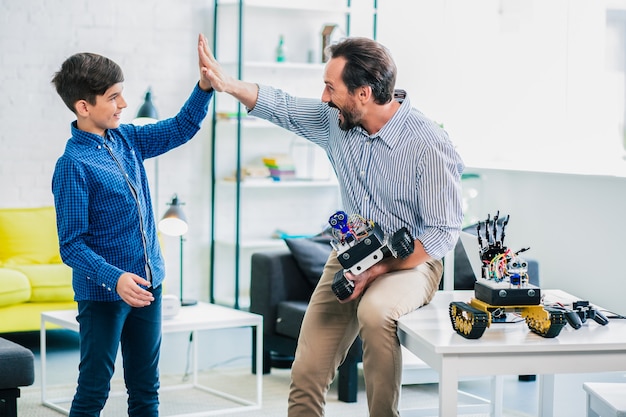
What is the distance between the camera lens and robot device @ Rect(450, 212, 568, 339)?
2.07m

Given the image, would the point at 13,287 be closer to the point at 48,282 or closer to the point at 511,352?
the point at 48,282

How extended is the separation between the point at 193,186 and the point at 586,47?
7.91 feet

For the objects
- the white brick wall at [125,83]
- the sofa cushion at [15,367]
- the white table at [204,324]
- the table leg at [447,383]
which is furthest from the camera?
the white brick wall at [125,83]

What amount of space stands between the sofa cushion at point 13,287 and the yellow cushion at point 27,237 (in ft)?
1.02

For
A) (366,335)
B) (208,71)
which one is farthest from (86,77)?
(366,335)

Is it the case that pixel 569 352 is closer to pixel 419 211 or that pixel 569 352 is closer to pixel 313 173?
pixel 419 211

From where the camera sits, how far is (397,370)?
90.5 inches

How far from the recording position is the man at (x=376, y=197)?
2.37 m

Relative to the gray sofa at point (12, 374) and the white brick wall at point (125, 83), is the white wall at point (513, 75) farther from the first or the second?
the gray sofa at point (12, 374)

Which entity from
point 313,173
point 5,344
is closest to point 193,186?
point 313,173

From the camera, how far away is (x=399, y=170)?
7.98ft

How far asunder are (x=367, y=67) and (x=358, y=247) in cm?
48

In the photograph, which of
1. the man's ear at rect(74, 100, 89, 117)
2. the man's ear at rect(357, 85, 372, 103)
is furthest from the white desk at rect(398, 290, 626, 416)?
the man's ear at rect(74, 100, 89, 117)

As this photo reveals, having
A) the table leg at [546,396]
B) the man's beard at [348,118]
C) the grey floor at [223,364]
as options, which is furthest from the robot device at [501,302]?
the grey floor at [223,364]
